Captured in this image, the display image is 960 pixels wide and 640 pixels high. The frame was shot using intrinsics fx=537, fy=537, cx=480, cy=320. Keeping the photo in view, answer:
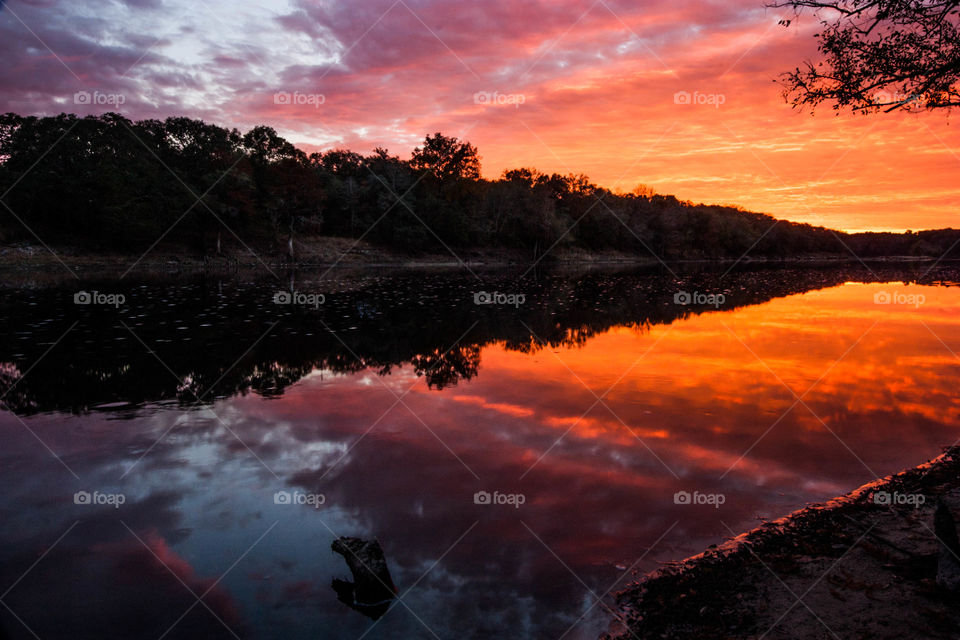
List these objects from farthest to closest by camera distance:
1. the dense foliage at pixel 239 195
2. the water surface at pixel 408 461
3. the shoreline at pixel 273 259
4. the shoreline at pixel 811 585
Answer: the dense foliage at pixel 239 195 < the shoreline at pixel 273 259 < the water surface at pixel 408 461 < the shoreline at pixel 811 585

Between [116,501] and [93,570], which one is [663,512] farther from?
[116,501]

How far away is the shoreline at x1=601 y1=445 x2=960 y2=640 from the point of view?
4.87m

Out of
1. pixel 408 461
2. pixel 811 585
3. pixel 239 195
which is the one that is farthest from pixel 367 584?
pixel 239 195

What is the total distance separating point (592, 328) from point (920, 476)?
15.9m

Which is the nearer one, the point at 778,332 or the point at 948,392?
the point at 948,392

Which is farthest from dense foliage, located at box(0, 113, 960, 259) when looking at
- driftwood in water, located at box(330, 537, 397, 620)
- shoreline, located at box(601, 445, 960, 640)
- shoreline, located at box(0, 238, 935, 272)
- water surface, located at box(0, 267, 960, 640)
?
shoreline, located at box(601, 445, 960, 640)

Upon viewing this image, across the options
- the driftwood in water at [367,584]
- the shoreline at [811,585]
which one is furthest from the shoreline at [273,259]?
the shoreline at [811,585]

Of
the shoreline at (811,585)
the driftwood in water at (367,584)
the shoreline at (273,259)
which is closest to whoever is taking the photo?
the shoreline at (811,585)

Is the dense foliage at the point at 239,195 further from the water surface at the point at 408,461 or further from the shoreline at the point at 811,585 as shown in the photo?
the shoreline at the point at 811,585

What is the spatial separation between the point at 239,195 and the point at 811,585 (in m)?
78.2

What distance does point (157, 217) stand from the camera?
70.0 m

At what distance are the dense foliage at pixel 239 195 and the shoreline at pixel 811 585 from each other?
75210mm

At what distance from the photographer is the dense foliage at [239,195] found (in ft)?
217

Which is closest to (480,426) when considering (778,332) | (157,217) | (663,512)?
(663,512)
